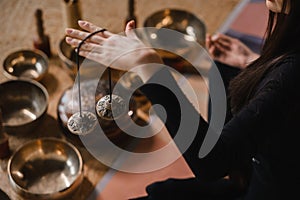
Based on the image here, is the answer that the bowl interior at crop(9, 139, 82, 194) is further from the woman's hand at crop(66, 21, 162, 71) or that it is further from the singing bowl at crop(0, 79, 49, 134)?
the woman's hand at crop(66, 21, 162, 71)

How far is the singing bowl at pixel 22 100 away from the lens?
148cm

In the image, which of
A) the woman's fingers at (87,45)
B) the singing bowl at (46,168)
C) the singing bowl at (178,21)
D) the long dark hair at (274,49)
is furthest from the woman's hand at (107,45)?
the singing bowl at (178,21)

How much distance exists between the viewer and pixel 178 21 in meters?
1.83

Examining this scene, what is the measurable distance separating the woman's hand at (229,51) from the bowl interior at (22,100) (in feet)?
1.75

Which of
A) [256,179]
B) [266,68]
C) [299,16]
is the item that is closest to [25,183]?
[256,179]

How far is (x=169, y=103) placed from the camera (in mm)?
1068

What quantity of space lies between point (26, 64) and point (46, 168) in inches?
16.4

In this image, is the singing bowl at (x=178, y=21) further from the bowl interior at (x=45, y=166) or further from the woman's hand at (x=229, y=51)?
the bowl interior at (x=45, y=166)

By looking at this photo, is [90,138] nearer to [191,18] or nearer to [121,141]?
[121,141]

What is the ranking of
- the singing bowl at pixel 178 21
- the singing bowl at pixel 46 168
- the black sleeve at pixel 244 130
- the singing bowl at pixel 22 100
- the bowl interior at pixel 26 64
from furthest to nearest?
the singing bowl at pixel 178 21 → the bowl interior at pixel 26 64 → the singing bowl at pixel 22 100 → the singing bowl at pixel 46 168 → the black sleeve at pixel 244 130

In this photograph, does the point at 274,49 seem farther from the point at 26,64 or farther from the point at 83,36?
the point at 26,64

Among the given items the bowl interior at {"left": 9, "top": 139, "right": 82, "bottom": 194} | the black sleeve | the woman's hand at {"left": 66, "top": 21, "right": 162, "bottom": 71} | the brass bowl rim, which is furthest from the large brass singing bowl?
the black sleeve

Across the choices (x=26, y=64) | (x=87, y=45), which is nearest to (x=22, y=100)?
(x=26, y=64)

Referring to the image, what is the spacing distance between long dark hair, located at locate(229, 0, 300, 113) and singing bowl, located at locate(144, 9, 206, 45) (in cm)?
67
